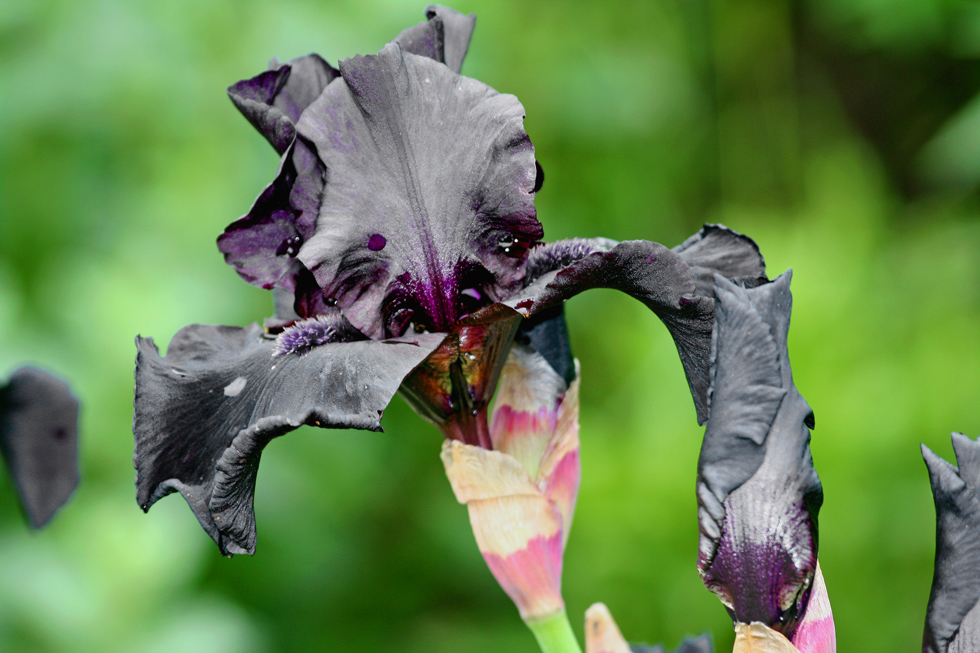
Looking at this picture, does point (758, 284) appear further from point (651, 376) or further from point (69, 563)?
point (651, 376)

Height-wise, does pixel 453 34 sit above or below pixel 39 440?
above

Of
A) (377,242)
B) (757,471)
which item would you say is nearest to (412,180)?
(377,242)

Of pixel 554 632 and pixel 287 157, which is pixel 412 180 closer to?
pixel 287 157

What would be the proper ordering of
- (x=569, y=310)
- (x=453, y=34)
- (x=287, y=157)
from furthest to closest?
(x=569, y=310) < (x=453, y=34) < (x=287, y=157)

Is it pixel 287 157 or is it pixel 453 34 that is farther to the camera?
pixel 453 34

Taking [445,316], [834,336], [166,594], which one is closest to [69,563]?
[166,594]

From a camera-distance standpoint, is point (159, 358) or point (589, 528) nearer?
point (159, 358)

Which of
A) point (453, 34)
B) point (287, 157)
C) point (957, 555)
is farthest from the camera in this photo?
point (453, 34)

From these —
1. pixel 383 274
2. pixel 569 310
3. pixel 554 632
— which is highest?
pixel 569 310
